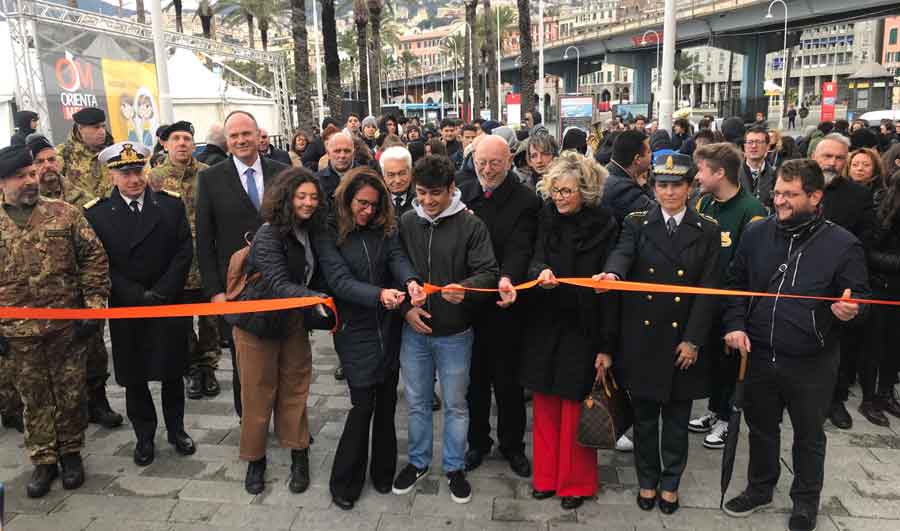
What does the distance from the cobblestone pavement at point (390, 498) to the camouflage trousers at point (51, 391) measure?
0.29 metres

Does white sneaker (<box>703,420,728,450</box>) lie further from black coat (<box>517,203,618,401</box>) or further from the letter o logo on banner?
the letter o logo on banner

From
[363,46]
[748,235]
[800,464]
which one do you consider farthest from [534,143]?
[363,46]

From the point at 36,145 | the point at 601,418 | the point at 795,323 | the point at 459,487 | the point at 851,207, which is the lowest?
the point at 459,487

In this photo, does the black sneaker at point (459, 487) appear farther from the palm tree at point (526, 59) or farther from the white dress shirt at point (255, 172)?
the palm tree at point (526, 59)

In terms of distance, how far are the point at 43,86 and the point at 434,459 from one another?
12.8 meters

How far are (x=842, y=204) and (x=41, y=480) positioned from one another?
5.86 m

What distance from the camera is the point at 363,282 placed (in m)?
3.84

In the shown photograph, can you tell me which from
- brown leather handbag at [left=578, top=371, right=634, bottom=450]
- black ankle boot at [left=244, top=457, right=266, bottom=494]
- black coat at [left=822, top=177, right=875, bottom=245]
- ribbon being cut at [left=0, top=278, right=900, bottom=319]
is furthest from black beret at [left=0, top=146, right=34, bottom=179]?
black coat at [left=822, top=177, right=875, bottom=245]

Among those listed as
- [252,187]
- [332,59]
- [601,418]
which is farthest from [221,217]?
[332,59]

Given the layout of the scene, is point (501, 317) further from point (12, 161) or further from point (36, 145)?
point (36, 145)

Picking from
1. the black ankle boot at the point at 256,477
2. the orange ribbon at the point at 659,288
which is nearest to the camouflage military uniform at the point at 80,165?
the black ankle boot at the point at 256,477

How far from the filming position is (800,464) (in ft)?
12.2

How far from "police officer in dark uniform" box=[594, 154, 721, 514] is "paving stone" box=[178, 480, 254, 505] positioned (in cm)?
240

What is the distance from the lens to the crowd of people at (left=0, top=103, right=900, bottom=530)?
12.0 feet
